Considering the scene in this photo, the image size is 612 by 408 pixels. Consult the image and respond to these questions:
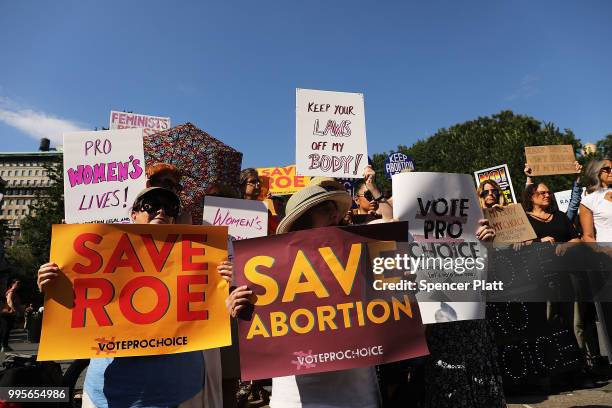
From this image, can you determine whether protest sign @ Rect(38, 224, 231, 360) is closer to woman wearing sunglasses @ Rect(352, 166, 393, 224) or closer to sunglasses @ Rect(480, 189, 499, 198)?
woman wearing sunglasses @ Rect(352, 166, 393, 224)

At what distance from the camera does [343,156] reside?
5.71m

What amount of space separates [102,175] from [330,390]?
3.03 meters

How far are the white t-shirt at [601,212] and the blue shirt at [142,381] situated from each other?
4.38 metres

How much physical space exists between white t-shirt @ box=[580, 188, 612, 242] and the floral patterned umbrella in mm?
3820

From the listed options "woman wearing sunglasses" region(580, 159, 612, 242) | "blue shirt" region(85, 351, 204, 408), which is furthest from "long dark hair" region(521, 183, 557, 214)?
"blue shirt" region(85, 351, 204, 408)

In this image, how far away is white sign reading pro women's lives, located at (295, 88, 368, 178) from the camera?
566 cm

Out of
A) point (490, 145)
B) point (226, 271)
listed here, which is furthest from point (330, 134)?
point (490, 145)

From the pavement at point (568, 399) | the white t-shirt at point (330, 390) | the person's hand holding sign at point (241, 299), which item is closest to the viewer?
the white t-shirt at point (330, 390)

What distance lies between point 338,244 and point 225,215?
2.09 m

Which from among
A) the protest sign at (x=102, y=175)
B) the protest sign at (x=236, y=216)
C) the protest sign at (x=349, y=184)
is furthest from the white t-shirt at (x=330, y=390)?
the protest sign at (x=349, y=184)

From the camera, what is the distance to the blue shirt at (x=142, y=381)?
79.2 inches

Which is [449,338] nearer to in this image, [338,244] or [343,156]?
[338,244]

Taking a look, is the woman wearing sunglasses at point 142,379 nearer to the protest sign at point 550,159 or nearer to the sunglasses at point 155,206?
the sunglasses at point 155,206

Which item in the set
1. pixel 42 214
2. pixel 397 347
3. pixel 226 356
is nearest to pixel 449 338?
pixel 397 347
